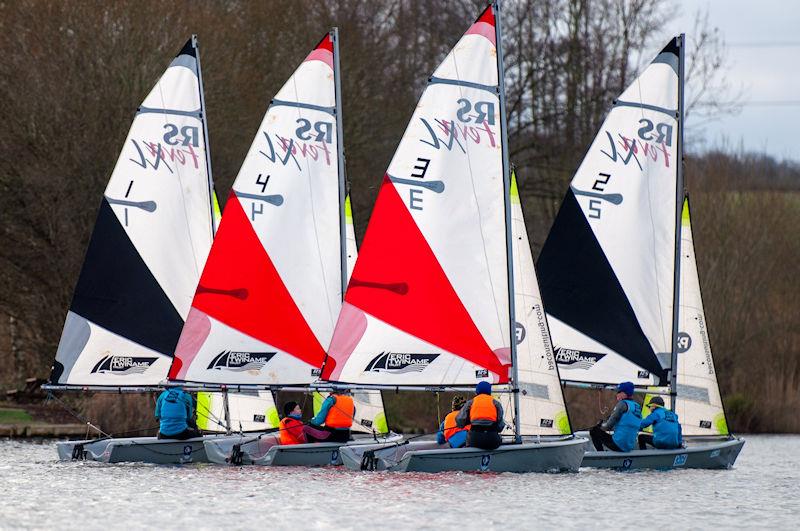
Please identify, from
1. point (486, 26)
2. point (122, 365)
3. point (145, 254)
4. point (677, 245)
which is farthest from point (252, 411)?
point (486, 26)

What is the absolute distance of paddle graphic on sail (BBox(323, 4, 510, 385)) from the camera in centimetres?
2161

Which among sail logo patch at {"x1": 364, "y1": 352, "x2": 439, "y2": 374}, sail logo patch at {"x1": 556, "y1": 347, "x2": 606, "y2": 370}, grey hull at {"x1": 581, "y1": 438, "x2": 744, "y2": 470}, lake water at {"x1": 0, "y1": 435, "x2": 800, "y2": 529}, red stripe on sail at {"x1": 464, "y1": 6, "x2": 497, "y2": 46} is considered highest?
red stripe on sail at {"x1": 464, "y1": 6, "x2": 497, "y2": 46}

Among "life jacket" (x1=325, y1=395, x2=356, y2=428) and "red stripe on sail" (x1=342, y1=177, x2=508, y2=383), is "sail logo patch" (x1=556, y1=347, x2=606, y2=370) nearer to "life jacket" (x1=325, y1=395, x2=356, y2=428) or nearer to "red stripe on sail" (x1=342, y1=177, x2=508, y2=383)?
"red stripe on sail" (x1=342, y1=177, x2=508, y2=383)

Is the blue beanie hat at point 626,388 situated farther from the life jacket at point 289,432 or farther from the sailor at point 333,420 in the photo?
the life jacket at point 289,432

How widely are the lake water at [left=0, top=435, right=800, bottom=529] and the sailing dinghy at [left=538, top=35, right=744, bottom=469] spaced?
203cm

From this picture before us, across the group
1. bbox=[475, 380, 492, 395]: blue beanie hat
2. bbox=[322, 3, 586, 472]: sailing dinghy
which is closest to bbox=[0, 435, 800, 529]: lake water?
bbox=[475, 380, 492, 395]: blue beanie hat

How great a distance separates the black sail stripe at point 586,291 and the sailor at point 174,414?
19.1ft

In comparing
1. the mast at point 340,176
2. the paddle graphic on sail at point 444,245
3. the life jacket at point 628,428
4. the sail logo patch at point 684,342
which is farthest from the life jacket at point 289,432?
the sail logo patch at point 684,342

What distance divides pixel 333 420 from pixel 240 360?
2.01 meters

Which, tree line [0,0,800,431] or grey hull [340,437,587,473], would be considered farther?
tree line [0,0,800,431]

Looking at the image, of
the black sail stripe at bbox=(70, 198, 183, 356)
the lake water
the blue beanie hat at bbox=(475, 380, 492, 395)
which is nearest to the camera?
the lake water

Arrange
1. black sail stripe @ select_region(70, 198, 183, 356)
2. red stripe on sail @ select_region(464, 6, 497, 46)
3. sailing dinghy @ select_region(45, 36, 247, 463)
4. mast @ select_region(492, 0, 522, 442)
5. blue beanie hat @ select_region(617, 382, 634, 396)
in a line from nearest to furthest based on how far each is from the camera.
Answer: mast @ select_region(492, 0, 522, 442)
red stripe on sail @ select_region(464, 6, 497, 46)
blue beanie hat @ select_region(617, 382, 634, 396)
sailing dinghy @ select_region(45, 36, 247, 463)
black sail stripe @ select_region(70, 198, 183, 356)

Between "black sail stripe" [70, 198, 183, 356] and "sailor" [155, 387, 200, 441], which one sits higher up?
"black sail stripe" [70, 198, 183, 356]

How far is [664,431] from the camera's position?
23.4 m
